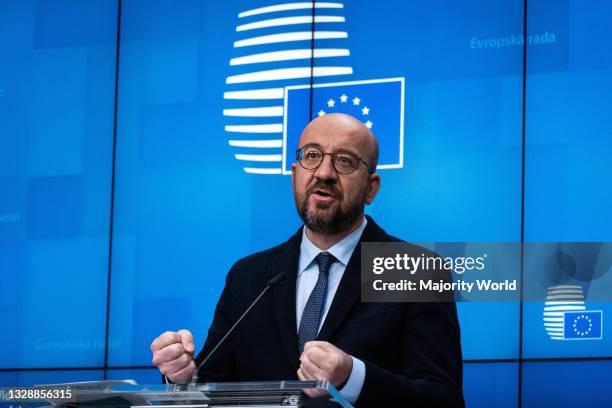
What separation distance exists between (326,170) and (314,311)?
36 cm

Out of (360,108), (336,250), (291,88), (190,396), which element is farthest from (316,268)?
(291,88)

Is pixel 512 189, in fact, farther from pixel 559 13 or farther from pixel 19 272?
pixel 19 272

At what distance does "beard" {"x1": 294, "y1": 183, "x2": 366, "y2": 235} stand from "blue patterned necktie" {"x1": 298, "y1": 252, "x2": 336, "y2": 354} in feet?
0.32

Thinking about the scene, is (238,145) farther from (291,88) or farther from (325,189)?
(325,189)

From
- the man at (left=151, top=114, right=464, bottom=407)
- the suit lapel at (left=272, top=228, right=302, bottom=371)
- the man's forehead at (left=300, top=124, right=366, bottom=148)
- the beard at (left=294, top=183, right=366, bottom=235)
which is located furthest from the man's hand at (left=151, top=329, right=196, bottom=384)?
the man's forehead at (left=300, top=124, right=366, bottom=148)

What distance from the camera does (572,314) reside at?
4.33 m

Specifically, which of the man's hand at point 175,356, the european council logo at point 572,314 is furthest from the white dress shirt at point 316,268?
the european council logo at point 572,314

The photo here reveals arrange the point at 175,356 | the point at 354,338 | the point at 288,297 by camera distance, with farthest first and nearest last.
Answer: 1. the point at 288,297
2. the point at 354,338
3. the point at 175,356

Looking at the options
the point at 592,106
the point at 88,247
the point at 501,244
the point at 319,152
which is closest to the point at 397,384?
the point at 319,152

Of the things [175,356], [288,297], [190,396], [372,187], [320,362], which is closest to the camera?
[190,396]

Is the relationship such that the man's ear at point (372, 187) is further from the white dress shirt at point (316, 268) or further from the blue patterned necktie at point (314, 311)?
the blue patterned necktie at point (314, 311)

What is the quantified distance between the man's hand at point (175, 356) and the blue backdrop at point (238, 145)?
10.1ft

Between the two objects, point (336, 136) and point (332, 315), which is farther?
point (336, 136)

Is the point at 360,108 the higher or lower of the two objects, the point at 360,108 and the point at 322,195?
the higher
